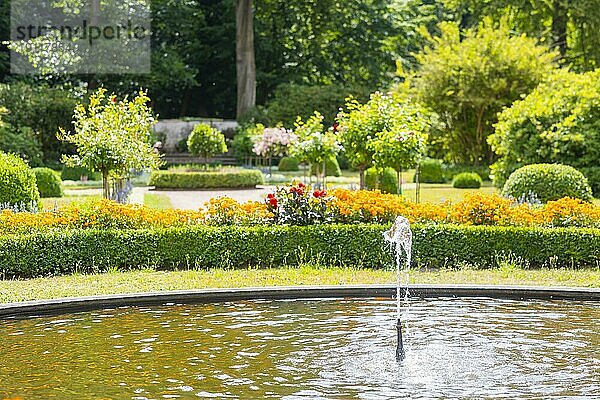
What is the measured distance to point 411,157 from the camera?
1691 centimetres

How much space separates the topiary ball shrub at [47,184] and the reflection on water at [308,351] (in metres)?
13.4

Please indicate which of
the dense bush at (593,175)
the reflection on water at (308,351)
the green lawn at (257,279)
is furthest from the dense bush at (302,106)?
the reflection on water at (308,351)

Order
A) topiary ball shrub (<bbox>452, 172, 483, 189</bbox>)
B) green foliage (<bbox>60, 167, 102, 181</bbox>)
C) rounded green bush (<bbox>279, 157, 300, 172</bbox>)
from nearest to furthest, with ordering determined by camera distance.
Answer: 1. topiary ball shrub (<bbox>452, 172, 483, 189</bbox>)
2. green foliage (<bbox>60, 167, 102, 181</bbox>)
3. rounded green bush (<bbox>279, 157, 300, 172</bbox>)

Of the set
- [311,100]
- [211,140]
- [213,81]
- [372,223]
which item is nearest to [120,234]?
[372,223]

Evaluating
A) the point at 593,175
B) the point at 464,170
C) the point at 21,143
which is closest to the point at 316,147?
the point at 593,175

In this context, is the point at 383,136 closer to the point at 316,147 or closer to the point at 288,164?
the point at 316,147

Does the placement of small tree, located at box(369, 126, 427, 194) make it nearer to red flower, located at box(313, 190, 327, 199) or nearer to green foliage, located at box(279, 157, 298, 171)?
red flower, located at box(313, 190, 327, 199)

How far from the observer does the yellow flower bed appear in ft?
39.2

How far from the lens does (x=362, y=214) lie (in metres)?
12.2

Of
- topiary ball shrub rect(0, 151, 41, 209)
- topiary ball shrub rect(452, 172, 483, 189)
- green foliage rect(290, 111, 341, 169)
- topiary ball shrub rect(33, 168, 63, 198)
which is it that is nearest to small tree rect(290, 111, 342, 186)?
green foliage rect(290, 111, 341, 169)

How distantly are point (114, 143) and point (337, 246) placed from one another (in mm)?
5377

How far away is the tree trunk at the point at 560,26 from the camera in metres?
33.6

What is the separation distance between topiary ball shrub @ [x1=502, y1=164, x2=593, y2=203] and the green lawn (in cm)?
488

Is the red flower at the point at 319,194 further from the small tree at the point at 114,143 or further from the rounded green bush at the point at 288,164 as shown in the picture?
the rounded green bush at the point at 288,164
